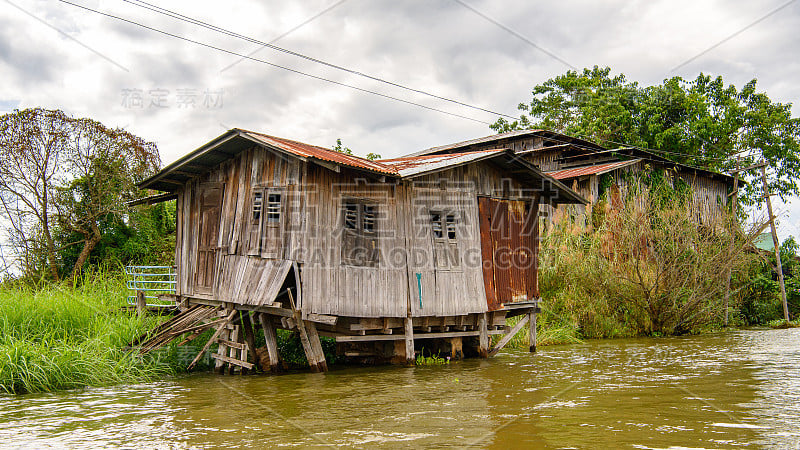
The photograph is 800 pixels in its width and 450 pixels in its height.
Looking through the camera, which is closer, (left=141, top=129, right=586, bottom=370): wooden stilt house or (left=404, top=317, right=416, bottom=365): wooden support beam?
(left=141, top=129, right=586, bottom=370): wooden stilt house

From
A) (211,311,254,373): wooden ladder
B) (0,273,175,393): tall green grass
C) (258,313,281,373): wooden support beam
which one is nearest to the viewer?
(0,273,175,393): tall green grass

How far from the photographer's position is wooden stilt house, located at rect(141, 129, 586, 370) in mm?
11906

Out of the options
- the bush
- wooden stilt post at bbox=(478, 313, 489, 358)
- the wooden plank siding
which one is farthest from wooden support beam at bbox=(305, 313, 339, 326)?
the bush

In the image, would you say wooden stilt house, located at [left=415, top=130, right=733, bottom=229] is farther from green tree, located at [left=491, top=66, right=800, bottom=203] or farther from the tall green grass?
the tall green grass

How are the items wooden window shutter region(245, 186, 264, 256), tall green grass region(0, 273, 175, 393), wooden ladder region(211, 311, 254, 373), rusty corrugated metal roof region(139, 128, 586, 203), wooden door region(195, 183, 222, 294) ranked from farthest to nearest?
wooden door region(195, 183, 222, 294) → wooden window shutter region(245, 186, 264, 256) → wooden ladder region(211, 311, 254, 373) → rusty corrugated metal roof region(139, 128, 586, 203) → tall green grass region(0, 273, 175, 393)

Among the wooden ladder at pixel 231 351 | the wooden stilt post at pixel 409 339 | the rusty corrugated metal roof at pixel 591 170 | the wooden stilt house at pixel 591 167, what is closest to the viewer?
the wooden ladder at pixel 231 351

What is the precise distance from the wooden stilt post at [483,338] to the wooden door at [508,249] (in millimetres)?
336

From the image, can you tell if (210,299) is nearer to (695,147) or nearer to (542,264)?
(542,264)

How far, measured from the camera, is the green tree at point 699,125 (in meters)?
29.7

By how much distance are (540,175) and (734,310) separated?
1322 centimetres

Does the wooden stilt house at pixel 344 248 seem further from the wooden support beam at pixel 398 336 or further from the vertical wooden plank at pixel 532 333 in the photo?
the vertical wooden plank at pixel 532 333

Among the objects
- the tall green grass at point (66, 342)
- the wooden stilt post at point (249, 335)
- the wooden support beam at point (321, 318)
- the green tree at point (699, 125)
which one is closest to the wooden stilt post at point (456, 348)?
the wooden support beam at point (321, 318)

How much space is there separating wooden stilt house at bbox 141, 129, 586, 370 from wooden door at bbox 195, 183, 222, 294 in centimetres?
5

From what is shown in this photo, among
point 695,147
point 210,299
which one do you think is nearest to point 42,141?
point 210,299
